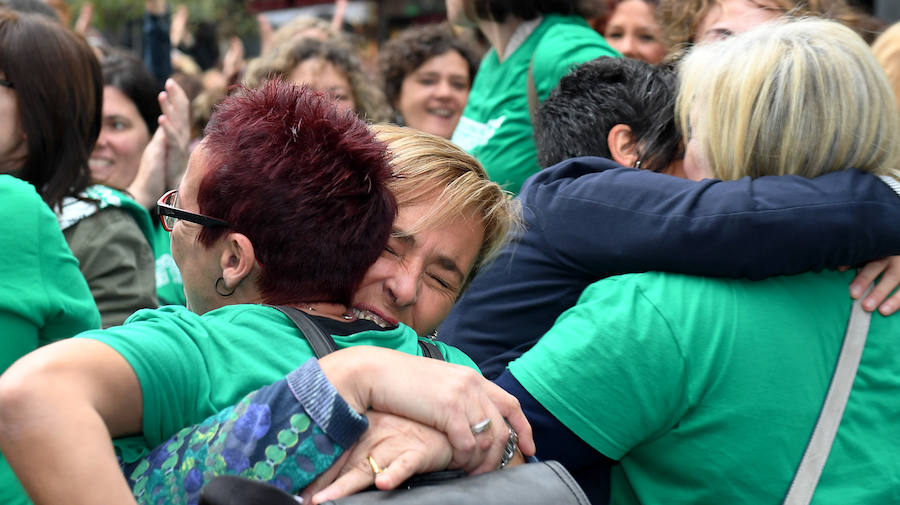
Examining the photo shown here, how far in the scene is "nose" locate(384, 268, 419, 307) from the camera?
72.1 inches

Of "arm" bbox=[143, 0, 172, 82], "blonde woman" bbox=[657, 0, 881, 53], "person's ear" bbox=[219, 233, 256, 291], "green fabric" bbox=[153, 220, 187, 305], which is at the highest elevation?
"blonde woman" bbox=[657, 0, 881, 53]

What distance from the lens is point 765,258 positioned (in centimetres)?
180

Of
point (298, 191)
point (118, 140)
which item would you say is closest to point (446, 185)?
point (298, 191)

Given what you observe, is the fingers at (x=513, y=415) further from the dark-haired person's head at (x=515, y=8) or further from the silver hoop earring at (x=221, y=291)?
the dark-haired person's head at (x=515, y=8)

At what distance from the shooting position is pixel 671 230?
6.05 ft

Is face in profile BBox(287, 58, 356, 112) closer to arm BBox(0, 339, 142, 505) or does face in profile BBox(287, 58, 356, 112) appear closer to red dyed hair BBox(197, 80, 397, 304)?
red dyed hair BBox(197, 80, 397, 304)

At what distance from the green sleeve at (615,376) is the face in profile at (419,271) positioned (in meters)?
0.25

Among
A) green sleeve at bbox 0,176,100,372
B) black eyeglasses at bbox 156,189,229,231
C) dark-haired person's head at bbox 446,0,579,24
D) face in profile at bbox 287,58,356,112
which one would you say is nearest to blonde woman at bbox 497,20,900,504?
black eyeglasses at bbox 156,189,229,231

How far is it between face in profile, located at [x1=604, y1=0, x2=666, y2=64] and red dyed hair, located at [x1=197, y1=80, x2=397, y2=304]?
3.64 metres

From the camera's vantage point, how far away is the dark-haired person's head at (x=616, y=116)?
251 centimetres

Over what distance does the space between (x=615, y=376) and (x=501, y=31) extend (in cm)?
249

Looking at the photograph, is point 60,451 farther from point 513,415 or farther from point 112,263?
point 112,263

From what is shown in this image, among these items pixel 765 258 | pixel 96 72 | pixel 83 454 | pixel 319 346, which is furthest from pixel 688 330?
pixel 96 72

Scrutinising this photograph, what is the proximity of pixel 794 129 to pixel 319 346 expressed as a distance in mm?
1069
